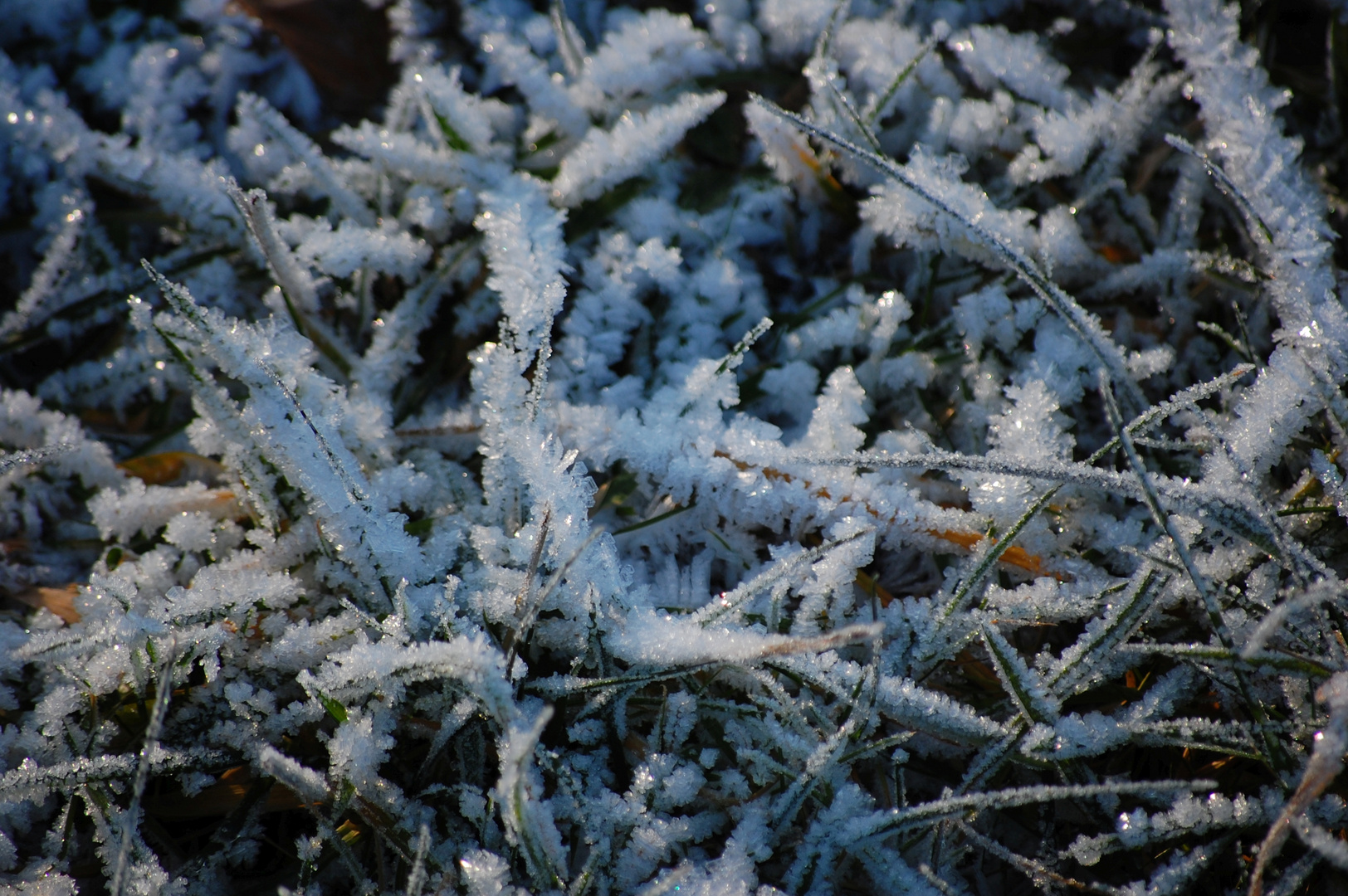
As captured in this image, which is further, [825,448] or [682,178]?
[682,178]

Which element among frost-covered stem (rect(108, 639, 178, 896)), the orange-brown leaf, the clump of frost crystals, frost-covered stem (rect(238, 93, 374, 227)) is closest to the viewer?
frost-covered stem (rect(108, 639, 178, 896))

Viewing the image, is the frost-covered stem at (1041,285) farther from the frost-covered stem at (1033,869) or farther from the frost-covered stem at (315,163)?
the frost-covered stem at (315,163)

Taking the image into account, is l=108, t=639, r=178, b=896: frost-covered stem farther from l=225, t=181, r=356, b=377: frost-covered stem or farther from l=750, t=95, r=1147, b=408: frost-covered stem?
l=750, t=95, r=1147, b=408: frost-covered stem

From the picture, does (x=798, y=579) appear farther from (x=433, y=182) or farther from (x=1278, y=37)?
(x=1278, y=37)

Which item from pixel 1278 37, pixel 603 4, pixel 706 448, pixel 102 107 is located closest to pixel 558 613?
pixel 706 448

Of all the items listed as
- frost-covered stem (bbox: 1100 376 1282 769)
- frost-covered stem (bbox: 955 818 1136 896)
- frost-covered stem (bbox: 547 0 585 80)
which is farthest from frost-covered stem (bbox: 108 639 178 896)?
frost-covered stem (bbox: 547 0 585 80)

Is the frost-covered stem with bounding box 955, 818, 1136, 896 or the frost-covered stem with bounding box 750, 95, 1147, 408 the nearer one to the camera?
the frost-covered stem with bounding box 955, 818, 1136, 896

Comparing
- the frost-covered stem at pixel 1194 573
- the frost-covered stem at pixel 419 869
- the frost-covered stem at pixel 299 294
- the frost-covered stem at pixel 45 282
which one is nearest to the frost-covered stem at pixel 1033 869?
the frost-covered stem at pixel 1194 573

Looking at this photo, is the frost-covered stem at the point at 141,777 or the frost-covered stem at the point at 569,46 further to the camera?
the frost-covered stem at the point at 569,46
